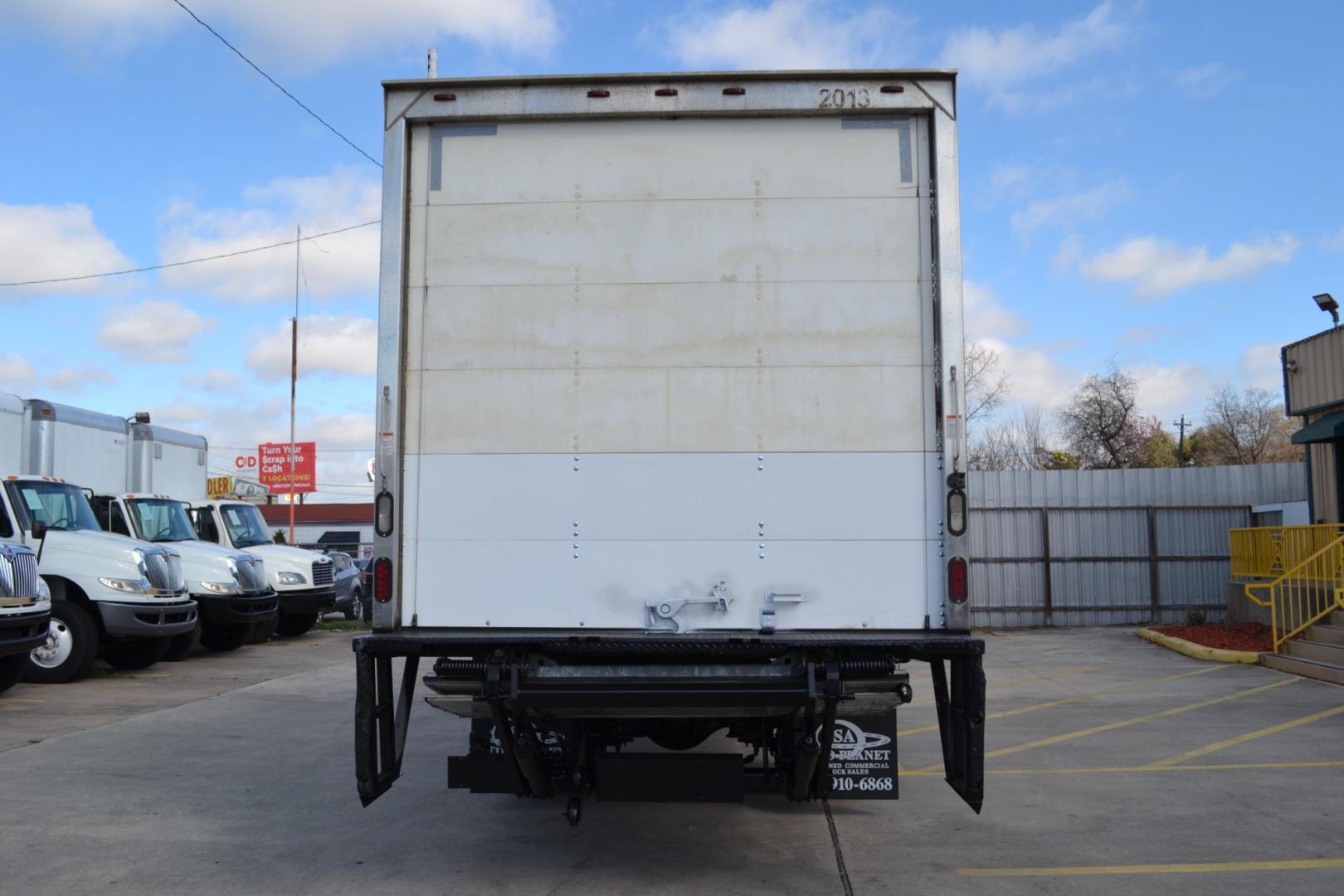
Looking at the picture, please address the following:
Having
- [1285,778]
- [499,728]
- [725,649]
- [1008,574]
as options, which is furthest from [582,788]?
[1008,574]

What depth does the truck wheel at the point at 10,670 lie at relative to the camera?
11.5m

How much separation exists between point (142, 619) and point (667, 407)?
35.7 feet

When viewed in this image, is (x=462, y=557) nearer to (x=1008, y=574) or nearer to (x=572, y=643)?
(x=572, y=643)

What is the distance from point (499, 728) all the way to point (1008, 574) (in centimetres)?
1795

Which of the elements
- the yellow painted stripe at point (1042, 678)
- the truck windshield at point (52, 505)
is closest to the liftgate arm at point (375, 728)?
the yellow painted stripe at point (1042, 678)

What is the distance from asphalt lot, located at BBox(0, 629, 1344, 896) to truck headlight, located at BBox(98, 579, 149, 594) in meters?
2.54

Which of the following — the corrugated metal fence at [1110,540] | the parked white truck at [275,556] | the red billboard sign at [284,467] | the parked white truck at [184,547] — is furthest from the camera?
the red billboard sign at [284,467]

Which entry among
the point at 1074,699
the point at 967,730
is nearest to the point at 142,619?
the point at 1074,699

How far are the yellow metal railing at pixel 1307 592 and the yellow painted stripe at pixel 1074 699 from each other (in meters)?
1.32

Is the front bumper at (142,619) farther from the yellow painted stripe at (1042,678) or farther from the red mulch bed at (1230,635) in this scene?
the red mulch bed at (1230,635)

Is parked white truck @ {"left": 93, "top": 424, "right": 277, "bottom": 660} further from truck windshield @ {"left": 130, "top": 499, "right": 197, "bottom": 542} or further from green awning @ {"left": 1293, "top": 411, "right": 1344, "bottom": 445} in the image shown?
green awning @ {"left": 1293, "top": 411, "right": 1344, "bottom": 445}

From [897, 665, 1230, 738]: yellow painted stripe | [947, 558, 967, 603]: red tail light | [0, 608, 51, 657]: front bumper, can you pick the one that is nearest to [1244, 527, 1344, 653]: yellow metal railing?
[897, 665, 1230, 738]: yellow painted stripe

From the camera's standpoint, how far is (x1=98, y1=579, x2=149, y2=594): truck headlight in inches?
539

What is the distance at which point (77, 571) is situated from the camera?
13719 millimetres
